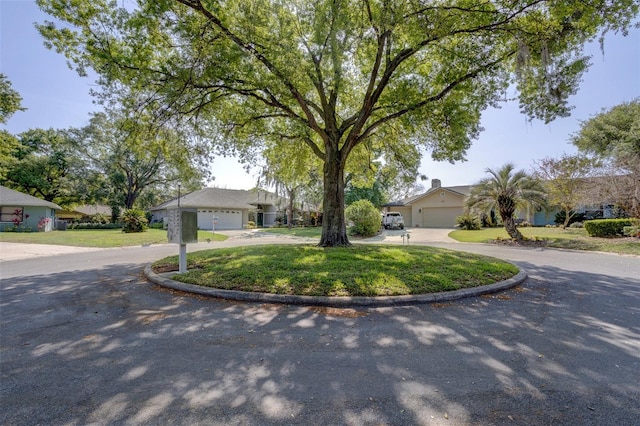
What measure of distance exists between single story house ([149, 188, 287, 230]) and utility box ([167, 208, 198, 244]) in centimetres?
2047

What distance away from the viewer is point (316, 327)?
4.09 meters

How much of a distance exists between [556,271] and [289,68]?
9.20 meters

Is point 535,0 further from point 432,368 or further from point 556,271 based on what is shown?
point 432,368

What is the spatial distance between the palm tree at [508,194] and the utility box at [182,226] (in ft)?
52.8

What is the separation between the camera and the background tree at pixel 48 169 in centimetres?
3350

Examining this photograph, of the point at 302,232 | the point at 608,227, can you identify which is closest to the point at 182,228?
the point at 302,232

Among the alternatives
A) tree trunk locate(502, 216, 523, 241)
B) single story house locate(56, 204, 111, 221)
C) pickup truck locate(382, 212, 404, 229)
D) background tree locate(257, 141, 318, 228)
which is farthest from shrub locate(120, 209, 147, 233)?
single story house locate(56, 204, 111, 221)

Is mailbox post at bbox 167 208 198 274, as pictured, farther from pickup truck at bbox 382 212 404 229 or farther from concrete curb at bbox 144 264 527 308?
pickup truck at bbox 382 212 404 229

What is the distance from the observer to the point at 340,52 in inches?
324

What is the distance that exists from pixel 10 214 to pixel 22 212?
788 mm

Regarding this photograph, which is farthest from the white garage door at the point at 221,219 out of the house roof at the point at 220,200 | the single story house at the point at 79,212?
the single story house at the point at 79,212

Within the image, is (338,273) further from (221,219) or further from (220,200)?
(220,200)

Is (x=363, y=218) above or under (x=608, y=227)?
above

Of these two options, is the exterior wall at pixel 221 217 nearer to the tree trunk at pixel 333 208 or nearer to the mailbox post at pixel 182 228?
the tree trunk at pixel 333 208
